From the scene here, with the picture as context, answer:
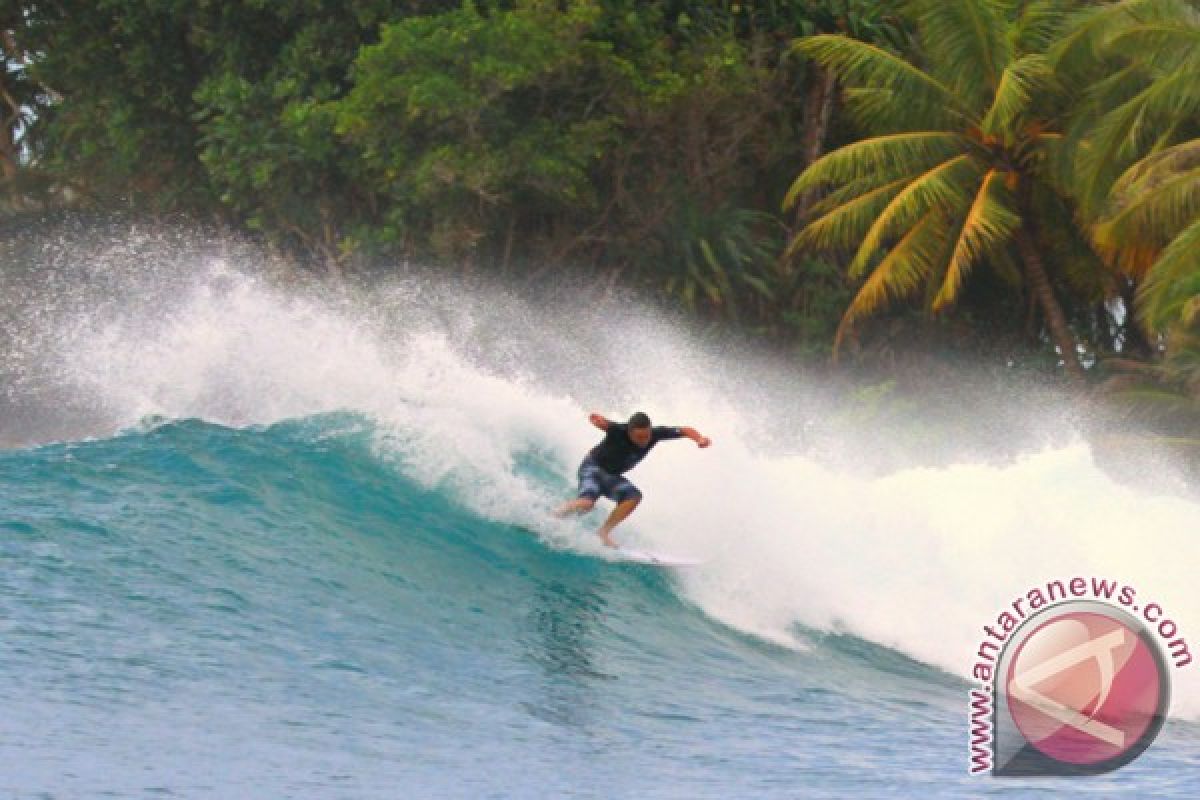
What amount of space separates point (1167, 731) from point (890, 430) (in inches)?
578

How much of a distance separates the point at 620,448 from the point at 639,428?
303mm

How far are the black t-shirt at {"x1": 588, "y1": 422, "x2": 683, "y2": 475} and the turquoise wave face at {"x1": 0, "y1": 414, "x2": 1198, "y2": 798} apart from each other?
2.66 ft

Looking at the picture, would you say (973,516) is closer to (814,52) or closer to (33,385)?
(814,52)

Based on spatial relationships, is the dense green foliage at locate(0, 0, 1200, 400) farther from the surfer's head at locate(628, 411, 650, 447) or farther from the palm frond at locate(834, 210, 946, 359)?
the surfer's head at locate(628, 411, 650, 447)

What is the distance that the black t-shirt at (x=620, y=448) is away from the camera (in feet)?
48.1

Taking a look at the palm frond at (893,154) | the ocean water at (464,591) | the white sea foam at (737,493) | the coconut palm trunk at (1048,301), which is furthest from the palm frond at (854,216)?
the white sea foam at (737,493)

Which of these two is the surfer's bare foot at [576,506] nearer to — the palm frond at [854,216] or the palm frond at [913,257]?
the palm frond at [913,257]

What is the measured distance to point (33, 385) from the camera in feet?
115

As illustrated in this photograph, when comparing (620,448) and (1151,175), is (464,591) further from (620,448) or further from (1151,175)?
(1151,175)

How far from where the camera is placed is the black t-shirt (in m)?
14.7

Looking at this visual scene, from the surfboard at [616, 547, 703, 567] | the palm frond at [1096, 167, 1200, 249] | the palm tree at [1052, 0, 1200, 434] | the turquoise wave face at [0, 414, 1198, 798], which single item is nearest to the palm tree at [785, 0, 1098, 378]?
the palm tree at [1052, 0, 1200, 434]

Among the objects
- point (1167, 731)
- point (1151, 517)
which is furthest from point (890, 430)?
point (1167, 731)

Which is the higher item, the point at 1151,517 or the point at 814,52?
the point at 814,52

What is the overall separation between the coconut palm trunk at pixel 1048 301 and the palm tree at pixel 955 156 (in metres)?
0.02
